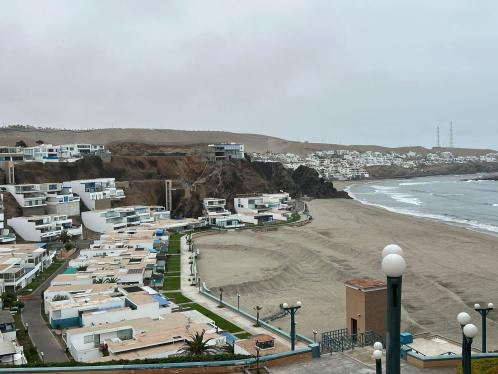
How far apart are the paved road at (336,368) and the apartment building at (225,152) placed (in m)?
71.0

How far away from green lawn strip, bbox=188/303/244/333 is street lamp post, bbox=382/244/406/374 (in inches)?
653

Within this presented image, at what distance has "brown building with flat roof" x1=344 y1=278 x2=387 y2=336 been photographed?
42.2 feet

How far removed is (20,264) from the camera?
32.0 meters

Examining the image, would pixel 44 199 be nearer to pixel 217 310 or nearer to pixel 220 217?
pixel 220 217

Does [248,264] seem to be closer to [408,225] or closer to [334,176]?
[408,225]

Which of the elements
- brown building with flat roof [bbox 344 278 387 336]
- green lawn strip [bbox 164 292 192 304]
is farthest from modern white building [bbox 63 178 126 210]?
brown building with flat roof [bbox 344 278 387 336]

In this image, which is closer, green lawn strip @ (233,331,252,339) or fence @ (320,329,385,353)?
fence @ (320,329,385,353)

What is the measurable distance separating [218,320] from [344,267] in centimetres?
1311

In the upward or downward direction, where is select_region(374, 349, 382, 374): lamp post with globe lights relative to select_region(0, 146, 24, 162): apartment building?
downward

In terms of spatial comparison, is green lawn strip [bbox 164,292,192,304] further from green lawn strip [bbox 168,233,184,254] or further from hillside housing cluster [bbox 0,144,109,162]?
hillside housing cluster [bbox 0,144,109,162]

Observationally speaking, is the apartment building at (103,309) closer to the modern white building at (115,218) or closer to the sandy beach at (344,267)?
the sandy beach at (344,267)

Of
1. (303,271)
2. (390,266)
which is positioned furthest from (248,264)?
(390,266)

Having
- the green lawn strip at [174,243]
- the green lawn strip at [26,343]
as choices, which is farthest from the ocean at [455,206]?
the green lawn strip at [26,343]

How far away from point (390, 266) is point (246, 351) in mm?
12021
